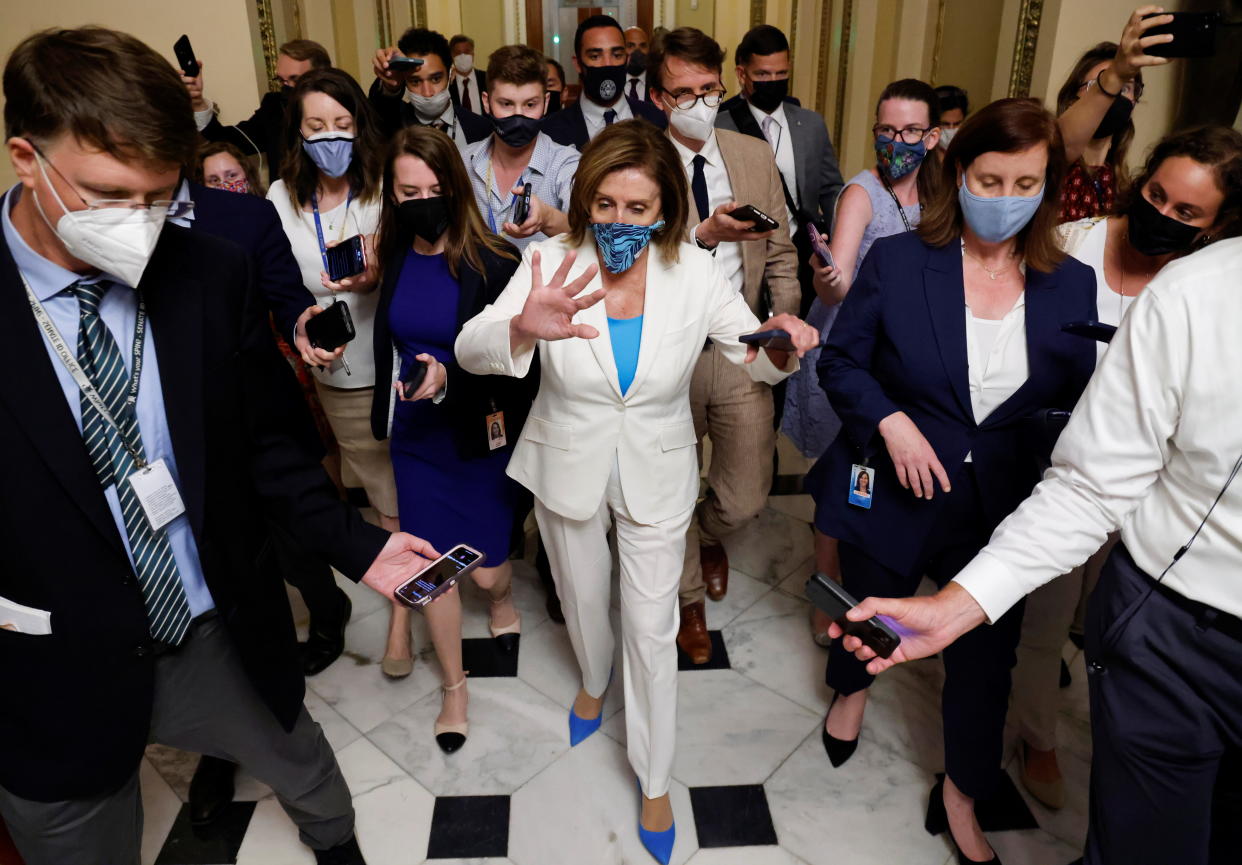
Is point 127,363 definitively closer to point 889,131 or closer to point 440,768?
point 440,768

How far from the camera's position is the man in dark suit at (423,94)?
370 cm

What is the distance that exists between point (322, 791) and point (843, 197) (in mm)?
2379

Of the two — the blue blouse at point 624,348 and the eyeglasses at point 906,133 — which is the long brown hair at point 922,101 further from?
the blue blouse at point 624,348

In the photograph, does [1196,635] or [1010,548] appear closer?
[1196,635]

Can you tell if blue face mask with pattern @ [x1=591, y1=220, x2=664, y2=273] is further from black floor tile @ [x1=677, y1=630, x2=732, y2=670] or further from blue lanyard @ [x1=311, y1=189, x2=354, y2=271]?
black floor tile @ [x1=677, y1=630, x2=732, y2=670]

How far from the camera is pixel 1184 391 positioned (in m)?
1.29

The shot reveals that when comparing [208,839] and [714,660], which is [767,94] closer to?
[714,660]

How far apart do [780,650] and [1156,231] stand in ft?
5.84

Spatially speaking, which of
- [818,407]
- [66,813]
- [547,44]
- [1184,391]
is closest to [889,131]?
[818,407]

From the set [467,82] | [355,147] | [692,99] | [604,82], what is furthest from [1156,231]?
[467,82]

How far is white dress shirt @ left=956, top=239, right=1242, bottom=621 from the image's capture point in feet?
4.15

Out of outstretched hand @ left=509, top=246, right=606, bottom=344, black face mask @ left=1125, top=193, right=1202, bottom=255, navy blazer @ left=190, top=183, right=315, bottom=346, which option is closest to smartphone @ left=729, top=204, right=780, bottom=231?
outstretched hand @ left=509, top=246, right=606, bottom=344

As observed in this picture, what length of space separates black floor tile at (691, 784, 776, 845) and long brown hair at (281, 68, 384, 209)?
2.12 metres

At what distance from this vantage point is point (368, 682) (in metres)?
2.96
